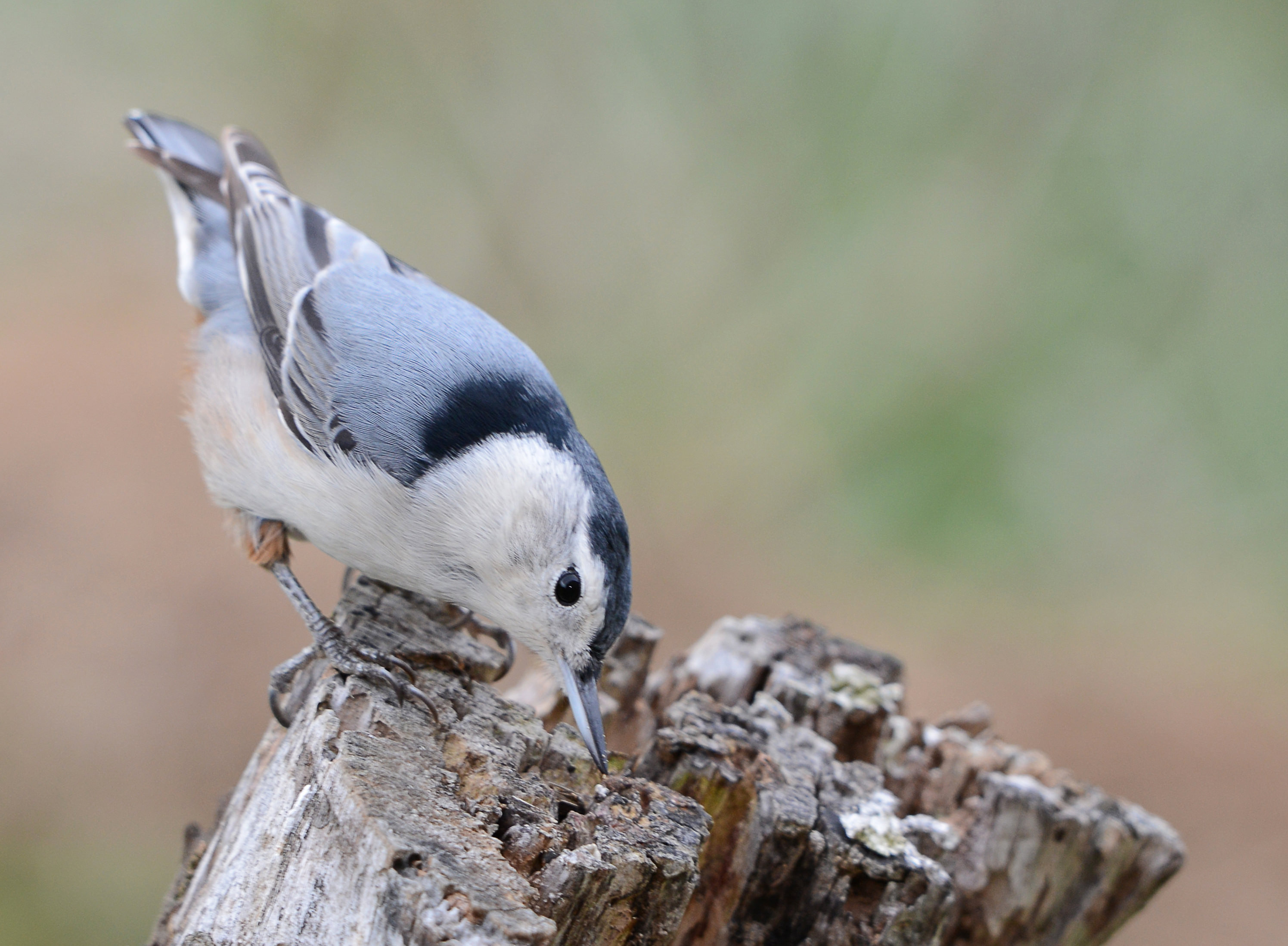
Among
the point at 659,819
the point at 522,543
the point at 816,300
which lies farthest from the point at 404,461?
the point at 816,300

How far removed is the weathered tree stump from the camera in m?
1.10

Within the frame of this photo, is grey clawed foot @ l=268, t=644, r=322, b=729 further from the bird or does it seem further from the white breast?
the white breast

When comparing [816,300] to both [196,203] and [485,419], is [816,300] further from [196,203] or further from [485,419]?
[485,419]

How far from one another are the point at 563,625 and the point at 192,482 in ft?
9.53

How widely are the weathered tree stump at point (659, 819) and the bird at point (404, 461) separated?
0.35ft

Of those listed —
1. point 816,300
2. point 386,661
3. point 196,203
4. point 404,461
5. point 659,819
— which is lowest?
point 659,819

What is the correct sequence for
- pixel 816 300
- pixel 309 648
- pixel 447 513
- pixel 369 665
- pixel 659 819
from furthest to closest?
pixel 816 300 < pixel 309 648 < pixel 447 513 < pixel 369 665 < pixel 659 819

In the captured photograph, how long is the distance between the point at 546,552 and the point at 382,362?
479mm

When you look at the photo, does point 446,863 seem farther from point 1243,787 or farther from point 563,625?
point 1243,787

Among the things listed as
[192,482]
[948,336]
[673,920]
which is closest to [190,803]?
[192,482]

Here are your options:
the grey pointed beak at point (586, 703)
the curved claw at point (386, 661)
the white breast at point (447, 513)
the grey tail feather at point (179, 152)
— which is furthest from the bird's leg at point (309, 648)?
the grey tail feather at point (179, 152)

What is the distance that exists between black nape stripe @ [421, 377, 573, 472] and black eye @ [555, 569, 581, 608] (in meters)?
0.22

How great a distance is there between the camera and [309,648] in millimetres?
1738

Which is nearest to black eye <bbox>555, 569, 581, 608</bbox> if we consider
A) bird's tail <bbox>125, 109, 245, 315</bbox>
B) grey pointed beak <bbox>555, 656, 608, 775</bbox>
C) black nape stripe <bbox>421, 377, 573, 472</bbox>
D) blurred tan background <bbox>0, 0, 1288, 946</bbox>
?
grey pointed beak <bbox>555, 656, 608, 775</bbox>
